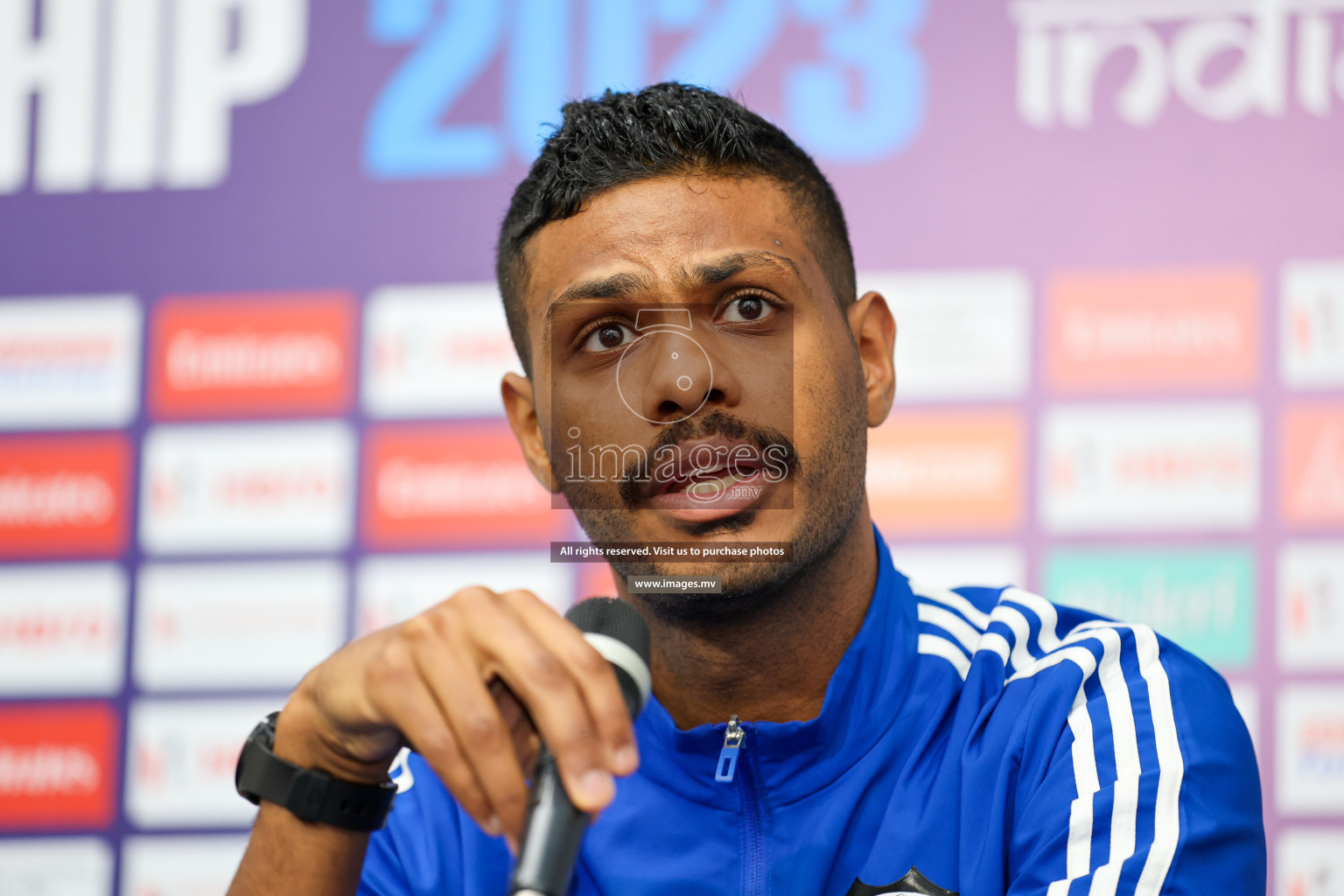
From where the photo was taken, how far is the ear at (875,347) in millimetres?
1043

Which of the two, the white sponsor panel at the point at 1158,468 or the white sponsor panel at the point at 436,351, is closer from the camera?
the white sponsor panel at the point at 1158,468

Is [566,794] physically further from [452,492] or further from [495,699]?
[452,492]

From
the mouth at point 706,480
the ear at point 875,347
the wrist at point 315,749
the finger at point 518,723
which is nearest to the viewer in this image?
the finger at point 518,723

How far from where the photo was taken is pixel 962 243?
1.62 meters

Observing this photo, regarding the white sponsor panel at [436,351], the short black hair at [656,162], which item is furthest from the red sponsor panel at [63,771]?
the short black hair at [656,162]

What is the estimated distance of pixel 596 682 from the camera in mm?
483

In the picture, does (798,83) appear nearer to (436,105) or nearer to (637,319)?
(436,105)

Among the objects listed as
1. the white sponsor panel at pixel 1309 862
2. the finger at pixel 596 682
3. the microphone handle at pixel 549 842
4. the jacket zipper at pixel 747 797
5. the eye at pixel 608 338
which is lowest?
the white sponsor panel at pixel 1309 862

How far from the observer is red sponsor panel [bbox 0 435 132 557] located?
5.79ft

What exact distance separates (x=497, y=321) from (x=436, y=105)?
1.13 feet

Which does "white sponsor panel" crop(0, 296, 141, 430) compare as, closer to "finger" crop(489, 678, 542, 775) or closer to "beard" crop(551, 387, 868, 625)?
"beard" crop(551, 387, 868, 625)

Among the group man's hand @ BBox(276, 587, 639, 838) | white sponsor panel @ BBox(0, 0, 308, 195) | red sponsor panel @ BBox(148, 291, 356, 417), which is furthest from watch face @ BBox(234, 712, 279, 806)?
white sponsor panel @ BBox(0, 0, 308, 195)

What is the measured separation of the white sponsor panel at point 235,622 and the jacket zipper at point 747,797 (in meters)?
0.97

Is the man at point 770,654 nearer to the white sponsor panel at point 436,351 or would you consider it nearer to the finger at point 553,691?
the finger at point 553,691
